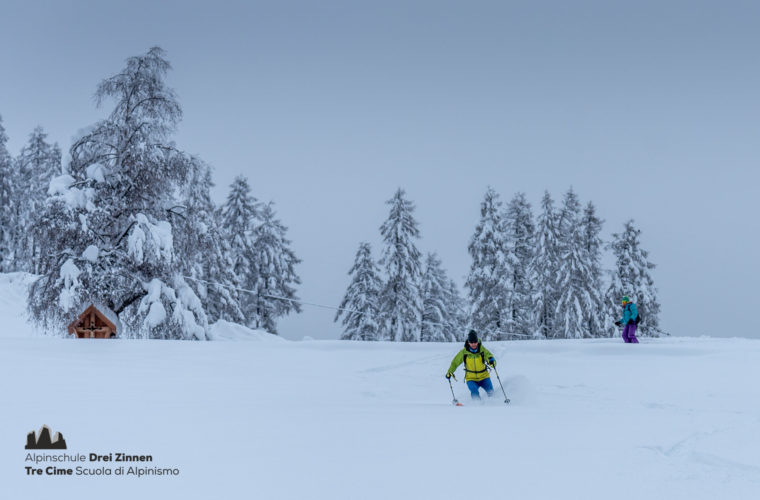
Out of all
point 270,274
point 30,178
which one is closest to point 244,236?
point 270,274

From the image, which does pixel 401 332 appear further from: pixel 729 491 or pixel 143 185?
pixel 729 491

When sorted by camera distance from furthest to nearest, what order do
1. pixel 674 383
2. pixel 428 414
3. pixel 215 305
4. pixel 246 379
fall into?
pixel 215 305, pixel 674 383, pixel 246 379, pixel 428 414

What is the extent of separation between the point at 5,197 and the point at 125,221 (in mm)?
30299

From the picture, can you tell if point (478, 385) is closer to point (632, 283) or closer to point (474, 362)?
point (474, 362)

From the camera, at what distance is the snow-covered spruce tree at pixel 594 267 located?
3472 centimetres

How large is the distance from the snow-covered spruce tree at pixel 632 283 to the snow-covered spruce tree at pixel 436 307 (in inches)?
427

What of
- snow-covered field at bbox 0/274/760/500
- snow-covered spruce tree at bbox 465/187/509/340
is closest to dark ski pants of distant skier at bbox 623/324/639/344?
snow-covered field at bbox 0/274/760/500

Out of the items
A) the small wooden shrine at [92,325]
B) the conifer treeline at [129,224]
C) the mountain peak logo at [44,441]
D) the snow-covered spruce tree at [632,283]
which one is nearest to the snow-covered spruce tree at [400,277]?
the snow-covered spruce tree at [632,283]

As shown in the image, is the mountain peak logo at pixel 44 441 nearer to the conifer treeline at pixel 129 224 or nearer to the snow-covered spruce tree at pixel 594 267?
the conifer treeline at pixel 129 224

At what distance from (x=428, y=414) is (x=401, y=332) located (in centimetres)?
2453

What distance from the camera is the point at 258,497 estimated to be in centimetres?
434

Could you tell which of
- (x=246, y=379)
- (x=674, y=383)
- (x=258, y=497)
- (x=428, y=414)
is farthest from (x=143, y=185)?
(x=674, y=383)

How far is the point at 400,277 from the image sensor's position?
3306 cm

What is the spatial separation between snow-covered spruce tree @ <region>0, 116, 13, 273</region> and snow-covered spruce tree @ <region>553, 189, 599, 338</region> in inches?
1553
